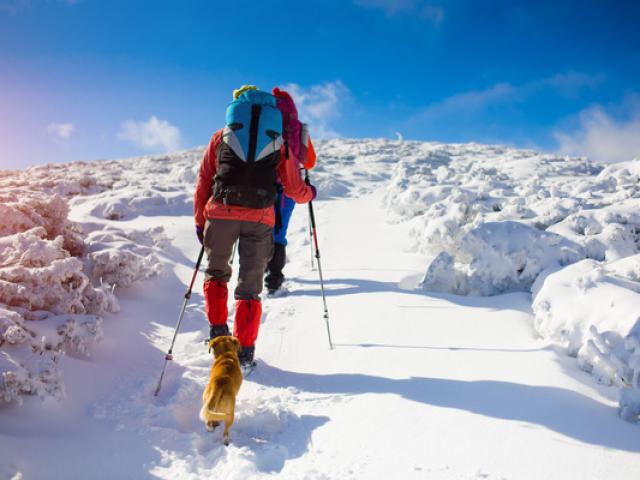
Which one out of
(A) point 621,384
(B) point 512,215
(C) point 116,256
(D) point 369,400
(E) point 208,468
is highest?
(B) point 512,215

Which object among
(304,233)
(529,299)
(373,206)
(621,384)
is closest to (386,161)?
(373,206)

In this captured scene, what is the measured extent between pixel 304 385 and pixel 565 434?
1.68 meters

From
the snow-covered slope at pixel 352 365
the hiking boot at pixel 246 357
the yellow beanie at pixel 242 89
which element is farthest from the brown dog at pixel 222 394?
the yellow beanie at pixel 242 89

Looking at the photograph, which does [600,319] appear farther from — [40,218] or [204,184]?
[40,218]

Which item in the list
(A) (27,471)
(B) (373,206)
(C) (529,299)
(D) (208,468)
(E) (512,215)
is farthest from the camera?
(B) (373,206)

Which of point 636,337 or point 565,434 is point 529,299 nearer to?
point 636,337

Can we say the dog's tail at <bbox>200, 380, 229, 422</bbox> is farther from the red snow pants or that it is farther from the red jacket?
the red jacket

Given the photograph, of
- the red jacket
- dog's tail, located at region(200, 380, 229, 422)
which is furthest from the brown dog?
the red jacket

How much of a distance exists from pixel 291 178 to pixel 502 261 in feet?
9.60

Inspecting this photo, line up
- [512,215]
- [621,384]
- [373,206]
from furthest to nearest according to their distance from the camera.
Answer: [373,206] → [512,215] → [621,384]

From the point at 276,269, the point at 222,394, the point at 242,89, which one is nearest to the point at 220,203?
the point at 242,89

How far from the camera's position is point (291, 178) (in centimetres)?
327

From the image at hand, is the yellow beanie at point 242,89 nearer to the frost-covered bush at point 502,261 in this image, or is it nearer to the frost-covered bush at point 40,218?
the frost-covered bush at point 40,218

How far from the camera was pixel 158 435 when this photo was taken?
221 centimetres
